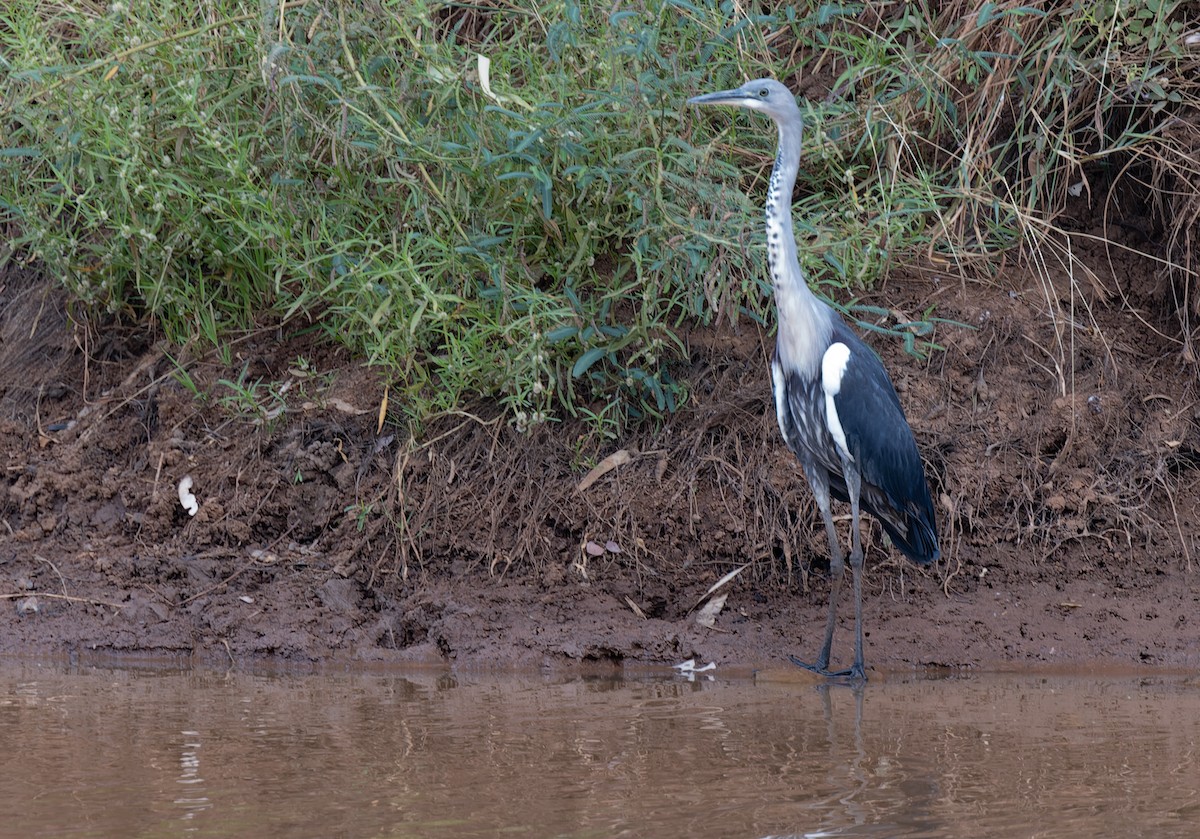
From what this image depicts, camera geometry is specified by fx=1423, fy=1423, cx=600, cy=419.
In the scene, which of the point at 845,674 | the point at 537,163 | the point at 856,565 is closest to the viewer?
the point at 845,674

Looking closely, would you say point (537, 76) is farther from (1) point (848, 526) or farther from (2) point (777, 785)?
(2) point (777, 785)

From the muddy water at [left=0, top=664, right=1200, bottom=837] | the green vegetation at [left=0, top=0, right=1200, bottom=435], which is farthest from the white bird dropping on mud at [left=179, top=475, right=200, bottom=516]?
the muddy water at [left=0, top=664, right=1200, bottom=837]

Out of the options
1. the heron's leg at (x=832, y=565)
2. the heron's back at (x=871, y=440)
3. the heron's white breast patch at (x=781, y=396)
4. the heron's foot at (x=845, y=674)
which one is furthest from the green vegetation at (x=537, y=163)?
the heron's foot at (x=845, y=674)

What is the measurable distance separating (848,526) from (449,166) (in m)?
1.98

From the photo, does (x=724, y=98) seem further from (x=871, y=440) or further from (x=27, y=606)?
(x=27, y=606)

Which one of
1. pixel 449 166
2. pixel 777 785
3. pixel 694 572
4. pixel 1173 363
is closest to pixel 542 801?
pixel 777 785

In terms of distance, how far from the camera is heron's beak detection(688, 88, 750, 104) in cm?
462

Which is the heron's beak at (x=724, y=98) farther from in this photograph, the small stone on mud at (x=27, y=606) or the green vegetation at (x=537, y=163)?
the small stone on mud at (x=27, y=606)

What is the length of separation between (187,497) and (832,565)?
2.45m

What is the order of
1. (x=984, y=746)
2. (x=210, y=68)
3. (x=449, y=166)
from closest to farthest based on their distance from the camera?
(x=984, y=746)
(x=449, y=166)
(x=210, y=68)

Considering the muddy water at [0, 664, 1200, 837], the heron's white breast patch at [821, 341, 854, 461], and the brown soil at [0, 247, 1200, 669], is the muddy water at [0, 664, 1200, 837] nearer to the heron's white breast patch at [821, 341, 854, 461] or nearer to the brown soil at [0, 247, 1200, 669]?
the brown soil at [0, 247, 1200, 669]

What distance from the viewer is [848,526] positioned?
5.33m

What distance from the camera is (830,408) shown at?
4691 mm

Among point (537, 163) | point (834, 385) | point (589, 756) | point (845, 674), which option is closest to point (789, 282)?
point (834, 385)
